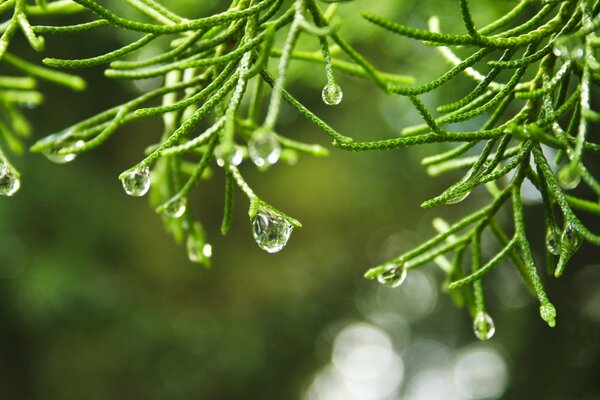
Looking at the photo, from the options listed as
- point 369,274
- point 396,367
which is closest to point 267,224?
point 369,274

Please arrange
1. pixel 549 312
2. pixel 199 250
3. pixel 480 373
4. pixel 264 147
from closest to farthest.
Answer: pixel 264 147
pixel 549 312
pixel 199 250
pixel 480 373

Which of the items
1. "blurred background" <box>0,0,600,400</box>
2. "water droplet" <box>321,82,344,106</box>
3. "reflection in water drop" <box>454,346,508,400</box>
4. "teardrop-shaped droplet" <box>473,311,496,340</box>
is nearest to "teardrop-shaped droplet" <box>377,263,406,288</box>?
"teardrop-shaped droplet" <box>473,311,496,340</box>

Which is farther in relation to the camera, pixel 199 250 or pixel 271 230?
pixel 199 250

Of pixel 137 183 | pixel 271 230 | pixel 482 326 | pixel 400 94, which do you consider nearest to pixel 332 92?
pixel 400 94

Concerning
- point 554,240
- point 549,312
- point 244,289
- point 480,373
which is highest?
point 244,289

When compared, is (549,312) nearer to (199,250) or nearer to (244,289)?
(199,250)

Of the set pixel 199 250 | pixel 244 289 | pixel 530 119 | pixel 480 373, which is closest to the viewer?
pixel 530 119

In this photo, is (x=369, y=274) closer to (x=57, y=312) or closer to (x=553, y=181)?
(x=553, y=181)

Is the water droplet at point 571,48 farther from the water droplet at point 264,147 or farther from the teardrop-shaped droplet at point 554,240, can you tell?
the water droplet at point 264,147
